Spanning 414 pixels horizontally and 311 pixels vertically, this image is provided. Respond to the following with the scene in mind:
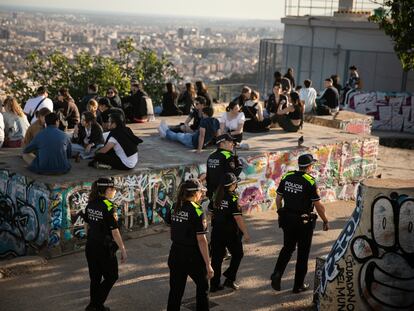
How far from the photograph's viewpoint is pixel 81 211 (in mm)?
10203

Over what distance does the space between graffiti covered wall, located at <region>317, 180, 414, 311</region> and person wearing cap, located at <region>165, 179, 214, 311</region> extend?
5.38ft

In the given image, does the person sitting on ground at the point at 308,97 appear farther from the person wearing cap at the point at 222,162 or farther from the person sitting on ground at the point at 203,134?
the person wearing cap at the point at 222,162

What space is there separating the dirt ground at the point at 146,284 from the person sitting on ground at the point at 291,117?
14.2 feet

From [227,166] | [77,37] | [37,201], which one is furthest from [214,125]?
[77,37]

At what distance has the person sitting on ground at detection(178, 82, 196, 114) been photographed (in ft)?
A: 55.0

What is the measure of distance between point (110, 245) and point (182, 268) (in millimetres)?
953

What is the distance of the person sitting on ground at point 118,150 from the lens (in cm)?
1079

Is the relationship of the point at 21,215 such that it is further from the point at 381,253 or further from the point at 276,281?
the point at 381,253

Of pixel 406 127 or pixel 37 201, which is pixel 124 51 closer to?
pixel 406 127

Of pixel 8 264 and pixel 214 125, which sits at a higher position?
pixel 214 125

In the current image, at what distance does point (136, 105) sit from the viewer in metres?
15.6

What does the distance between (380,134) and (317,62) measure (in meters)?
6.08

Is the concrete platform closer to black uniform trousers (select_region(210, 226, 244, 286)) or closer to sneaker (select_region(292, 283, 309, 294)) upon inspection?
black uniform trousers (select_region(210, 226, 244, 286))

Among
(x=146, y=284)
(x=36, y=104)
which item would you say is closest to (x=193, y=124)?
(x=36, y=104)
